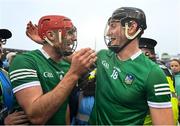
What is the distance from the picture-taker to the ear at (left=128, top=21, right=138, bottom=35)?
3342 mm

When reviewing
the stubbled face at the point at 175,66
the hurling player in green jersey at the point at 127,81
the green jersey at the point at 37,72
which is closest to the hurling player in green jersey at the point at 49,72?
the green jersey at the point at 37,72

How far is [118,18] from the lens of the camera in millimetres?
3340

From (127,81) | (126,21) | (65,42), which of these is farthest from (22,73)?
(126,21)

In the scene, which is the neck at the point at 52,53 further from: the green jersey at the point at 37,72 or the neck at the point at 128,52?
the neck at the point at 128,52

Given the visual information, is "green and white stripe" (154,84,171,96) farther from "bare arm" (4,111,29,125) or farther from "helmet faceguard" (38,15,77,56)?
"bare arm" (4,111,29,125)

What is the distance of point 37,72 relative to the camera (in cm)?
318

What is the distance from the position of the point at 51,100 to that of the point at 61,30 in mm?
824

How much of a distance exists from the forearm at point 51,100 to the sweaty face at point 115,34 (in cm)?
55

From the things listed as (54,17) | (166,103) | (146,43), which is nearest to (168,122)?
(166,103)

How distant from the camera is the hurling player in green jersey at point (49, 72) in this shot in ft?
9.59

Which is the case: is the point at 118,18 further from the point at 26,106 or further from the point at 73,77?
the point at 26,106

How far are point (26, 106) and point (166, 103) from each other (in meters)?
1.12

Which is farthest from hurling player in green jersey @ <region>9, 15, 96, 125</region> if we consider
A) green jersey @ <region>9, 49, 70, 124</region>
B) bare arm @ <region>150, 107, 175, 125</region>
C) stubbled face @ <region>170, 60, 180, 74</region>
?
stubbled face @ <region>170, 60, 180, 74</region>

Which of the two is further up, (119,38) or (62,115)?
(119,38)
